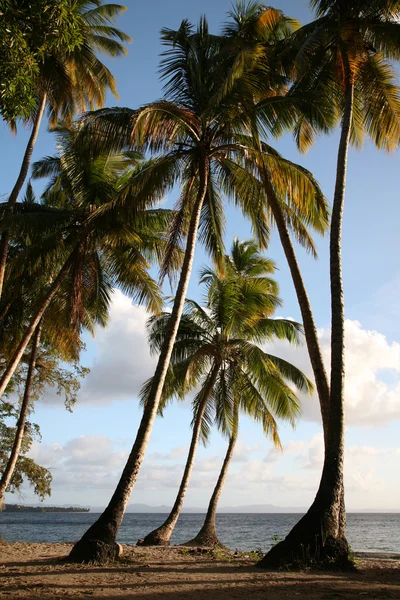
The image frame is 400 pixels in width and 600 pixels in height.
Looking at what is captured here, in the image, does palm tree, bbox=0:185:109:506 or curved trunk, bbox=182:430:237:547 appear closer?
palm tree, bbox=0:185:109:506

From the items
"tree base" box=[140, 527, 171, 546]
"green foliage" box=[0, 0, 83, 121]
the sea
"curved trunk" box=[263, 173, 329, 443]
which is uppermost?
"green foliage" box=[0, 0, 83, 121]

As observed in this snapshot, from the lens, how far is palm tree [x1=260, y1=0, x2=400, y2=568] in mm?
9406

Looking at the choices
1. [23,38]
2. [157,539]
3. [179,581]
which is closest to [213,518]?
[157,539]

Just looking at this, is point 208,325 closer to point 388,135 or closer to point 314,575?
point 388,135

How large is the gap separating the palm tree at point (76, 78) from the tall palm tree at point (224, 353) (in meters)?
7.13

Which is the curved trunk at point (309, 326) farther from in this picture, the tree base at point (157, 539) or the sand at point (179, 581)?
the tree base at point (157, 539)

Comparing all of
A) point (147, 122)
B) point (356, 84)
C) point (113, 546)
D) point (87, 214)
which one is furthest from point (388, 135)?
point (113, 546)

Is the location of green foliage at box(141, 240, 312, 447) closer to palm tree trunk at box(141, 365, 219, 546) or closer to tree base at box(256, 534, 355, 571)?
palm tree trunk at box(141, 365, 219, 546)

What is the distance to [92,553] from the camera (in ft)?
31.3

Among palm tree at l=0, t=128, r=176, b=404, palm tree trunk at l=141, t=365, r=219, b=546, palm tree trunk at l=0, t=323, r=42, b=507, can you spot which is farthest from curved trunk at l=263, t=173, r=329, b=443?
A: palm tree trunk at l=0, t=323, r=42, b=507

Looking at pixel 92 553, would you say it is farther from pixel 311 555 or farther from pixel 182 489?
pixel 182 489

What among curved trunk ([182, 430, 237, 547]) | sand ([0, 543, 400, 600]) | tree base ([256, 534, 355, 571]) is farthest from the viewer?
curved trunk ([182, 430, 237, 547])

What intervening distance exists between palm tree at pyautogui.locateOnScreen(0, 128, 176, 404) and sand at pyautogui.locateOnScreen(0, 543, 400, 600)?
6.58 metres

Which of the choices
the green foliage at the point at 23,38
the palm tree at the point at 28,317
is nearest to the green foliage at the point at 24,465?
the palm tree at the point at 28,317
